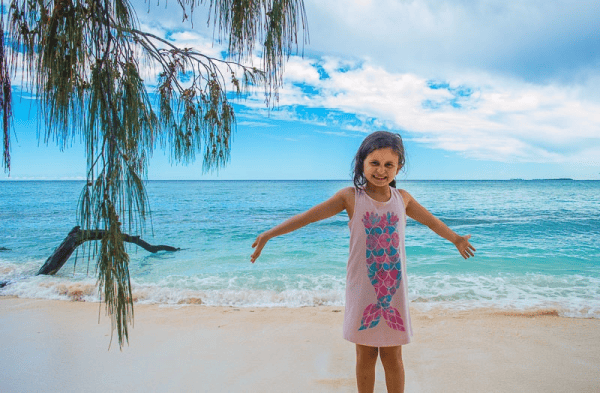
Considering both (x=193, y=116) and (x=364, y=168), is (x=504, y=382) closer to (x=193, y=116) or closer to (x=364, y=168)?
(x=364, y=168)

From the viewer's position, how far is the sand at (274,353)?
2.52 meters

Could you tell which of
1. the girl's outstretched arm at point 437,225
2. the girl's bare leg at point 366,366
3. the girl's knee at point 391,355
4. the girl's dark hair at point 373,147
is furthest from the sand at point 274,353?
the girl's dark hair at point 373,147

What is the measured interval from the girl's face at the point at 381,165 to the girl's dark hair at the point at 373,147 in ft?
0.07

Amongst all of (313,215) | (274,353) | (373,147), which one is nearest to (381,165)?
(373,147)

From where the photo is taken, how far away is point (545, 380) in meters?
2.57

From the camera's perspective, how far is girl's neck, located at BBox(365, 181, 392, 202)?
1890 millimetres

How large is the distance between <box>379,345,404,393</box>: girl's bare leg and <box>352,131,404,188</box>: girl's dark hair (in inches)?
32.4

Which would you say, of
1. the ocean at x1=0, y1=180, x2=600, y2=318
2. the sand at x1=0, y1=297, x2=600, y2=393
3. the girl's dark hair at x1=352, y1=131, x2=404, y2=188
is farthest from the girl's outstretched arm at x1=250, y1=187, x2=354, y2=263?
the sand at x1=0, y1=297, x2=600, y2=393

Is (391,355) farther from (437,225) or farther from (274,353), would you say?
(274,353)

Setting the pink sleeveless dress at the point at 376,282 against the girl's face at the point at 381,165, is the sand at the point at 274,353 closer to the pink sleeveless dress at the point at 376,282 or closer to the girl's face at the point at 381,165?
the pink sleeveless dress at the point at 376,282

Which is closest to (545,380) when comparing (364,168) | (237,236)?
(364,168)

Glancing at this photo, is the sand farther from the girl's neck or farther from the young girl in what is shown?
the girl's neck

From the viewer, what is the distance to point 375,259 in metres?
1.75

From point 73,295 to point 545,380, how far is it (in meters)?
5.58
